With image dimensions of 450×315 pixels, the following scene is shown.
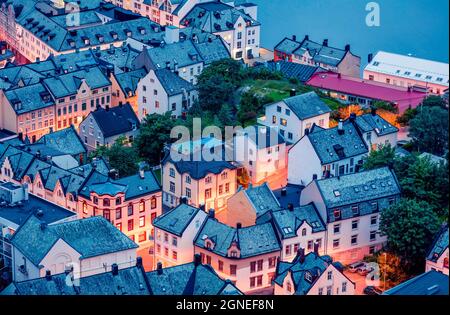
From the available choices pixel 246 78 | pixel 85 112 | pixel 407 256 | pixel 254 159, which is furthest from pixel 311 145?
pixel 85 112

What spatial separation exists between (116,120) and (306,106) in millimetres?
8511

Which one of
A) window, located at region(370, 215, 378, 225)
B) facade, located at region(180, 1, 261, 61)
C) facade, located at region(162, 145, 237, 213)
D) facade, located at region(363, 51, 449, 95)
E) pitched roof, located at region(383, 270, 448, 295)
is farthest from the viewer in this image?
facade, located at region(180, 1, 261, 61)

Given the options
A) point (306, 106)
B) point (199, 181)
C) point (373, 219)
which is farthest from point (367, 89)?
point (373, 219)

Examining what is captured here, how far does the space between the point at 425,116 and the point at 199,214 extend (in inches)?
458

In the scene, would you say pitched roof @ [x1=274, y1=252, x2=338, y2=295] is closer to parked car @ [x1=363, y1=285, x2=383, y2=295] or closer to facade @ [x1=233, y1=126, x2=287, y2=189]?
parked car @ [x1=363, y1=285, x2=383, y2=295]

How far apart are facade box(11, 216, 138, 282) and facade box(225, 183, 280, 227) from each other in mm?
4041

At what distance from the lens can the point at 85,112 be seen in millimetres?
45375

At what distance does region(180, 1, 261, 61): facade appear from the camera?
176ft

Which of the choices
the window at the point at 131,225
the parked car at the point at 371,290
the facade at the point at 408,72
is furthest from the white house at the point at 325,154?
the facade at the point at 408,72

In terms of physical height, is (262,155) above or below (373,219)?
above

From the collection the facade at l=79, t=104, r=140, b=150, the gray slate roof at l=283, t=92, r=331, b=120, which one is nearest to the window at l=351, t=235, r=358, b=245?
the gray slate roof at l=283, t=92, r=331, b=120

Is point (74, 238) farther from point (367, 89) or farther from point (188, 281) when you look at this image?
point (367, 89)

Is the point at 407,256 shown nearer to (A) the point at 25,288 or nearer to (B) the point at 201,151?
(B) the point at 201,151

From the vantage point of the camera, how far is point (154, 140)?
38.4m
